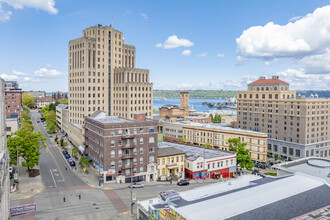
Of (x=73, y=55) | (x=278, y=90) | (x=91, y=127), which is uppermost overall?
(x=73, y=55)

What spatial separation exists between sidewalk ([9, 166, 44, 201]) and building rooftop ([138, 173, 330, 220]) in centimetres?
3446

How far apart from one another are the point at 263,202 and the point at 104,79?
8975 centimetres

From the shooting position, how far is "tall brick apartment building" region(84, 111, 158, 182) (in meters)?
61.6

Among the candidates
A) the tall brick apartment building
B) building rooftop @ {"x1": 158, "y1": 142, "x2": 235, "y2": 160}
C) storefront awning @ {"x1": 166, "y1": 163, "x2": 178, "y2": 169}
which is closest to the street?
the tall brick apartment building

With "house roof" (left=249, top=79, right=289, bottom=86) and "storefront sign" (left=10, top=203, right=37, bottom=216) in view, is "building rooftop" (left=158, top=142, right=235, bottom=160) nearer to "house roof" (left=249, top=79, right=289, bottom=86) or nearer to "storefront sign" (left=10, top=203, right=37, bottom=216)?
"storefront sign" (left=10, top=203, right=37, bottom=216)

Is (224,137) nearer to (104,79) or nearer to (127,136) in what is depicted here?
(127,136)

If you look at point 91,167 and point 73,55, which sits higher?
point 73,55

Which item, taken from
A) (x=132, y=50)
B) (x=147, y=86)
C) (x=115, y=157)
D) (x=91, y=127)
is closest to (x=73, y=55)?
(x=132, y=50)

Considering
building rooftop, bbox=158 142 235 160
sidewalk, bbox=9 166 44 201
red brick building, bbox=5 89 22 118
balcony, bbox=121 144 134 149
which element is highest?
red brick building, bbox=5 89 22 118

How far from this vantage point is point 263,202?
3036 centimetres

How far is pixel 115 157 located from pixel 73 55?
6680 cm

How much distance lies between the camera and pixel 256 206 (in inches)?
1152

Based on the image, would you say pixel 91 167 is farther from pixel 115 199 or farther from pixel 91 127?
pixel 115 199

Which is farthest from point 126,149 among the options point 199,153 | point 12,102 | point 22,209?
point 12,102
